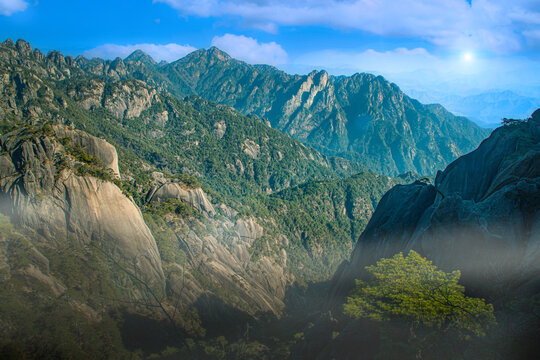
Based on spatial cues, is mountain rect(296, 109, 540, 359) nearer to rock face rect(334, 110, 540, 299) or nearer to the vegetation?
rock face rect(334, 110, 540, 299)

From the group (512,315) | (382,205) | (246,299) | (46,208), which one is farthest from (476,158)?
(46,208)

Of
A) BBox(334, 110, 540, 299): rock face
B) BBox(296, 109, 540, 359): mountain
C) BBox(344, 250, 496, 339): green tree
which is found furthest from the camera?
BBox(334, 110, 540, 299): rock face

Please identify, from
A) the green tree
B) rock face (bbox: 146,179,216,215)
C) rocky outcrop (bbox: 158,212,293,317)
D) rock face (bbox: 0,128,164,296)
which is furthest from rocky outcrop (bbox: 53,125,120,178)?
the green tree

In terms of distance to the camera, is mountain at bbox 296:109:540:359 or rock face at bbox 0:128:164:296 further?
rock face at bbox 0:128:164:296

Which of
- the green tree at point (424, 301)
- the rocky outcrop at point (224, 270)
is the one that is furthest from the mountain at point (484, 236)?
the rocky outcrop at point (224, 270)

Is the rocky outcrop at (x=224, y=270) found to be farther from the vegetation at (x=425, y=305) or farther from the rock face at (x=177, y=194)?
the vegetation at (x=425, y=305)

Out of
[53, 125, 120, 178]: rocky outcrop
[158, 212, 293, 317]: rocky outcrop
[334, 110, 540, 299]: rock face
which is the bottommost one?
[158, 212, 293, 317]: rocky outcrop

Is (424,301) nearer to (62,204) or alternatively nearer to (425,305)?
(425,305)
